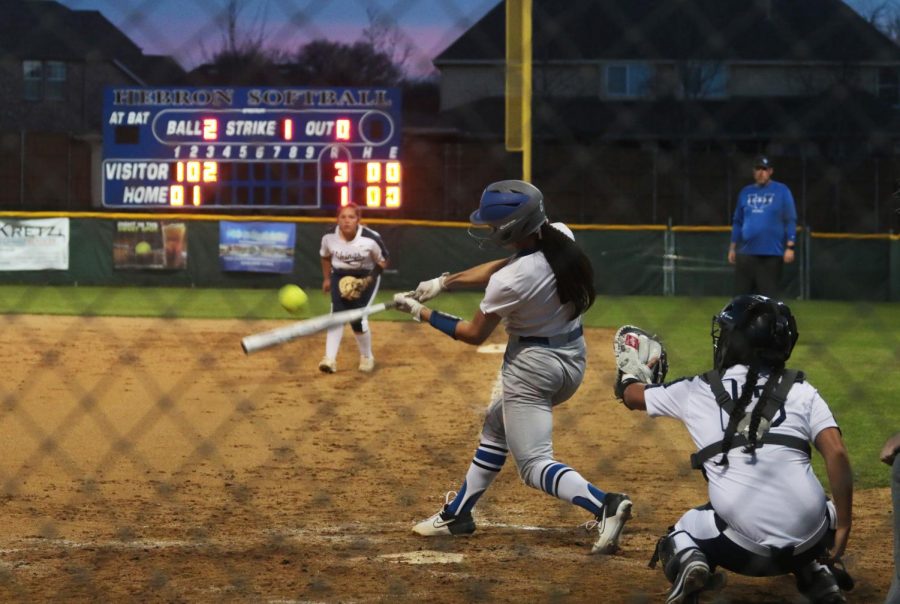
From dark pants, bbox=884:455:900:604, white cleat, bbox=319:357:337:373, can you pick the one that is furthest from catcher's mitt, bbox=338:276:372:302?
dark pants, bbox=884:455:900:604

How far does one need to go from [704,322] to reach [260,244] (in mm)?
7844

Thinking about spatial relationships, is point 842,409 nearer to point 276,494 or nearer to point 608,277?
point 276,494

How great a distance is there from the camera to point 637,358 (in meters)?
3.94

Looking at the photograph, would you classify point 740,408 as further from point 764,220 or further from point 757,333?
point 764,220

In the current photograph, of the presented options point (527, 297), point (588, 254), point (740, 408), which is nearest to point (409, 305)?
point (527, 297)

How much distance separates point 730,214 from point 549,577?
2106 cm

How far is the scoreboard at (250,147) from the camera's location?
18.2m

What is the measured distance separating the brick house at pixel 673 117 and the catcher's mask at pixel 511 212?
1443 cm

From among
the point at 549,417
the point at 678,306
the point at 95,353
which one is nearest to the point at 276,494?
the point at 549,417

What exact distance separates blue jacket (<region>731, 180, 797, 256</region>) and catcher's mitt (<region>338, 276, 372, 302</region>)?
10.5 feet

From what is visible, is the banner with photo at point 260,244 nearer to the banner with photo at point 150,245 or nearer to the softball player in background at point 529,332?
the banner with photo at point 150,245

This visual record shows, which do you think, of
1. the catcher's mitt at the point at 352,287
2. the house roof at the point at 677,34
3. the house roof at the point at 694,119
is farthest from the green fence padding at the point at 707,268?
the catcher's mitt at the point at 352,287

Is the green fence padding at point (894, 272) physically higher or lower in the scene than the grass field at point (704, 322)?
higher

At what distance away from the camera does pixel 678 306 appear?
16969 millimetres
